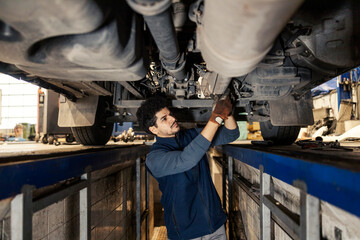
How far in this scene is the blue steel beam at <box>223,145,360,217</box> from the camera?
0.58m

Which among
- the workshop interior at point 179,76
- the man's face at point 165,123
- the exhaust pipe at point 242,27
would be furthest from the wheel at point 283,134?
the exhaust pipe at point 242,27

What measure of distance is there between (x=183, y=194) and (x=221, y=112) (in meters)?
0.66

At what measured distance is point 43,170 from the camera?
0.89 meters

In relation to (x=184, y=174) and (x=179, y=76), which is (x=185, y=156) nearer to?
(x=184, y=174)

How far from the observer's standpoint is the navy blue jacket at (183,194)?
1.39 m

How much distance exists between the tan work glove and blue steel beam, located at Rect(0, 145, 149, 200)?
0.84 metres

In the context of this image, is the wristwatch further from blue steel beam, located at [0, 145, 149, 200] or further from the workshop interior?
blue steel beam, located at [0, 145, 149, 200]

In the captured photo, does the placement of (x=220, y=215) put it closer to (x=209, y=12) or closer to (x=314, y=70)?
(x=314, y=70)

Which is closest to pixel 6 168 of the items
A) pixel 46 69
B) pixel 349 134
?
pixel 46 69

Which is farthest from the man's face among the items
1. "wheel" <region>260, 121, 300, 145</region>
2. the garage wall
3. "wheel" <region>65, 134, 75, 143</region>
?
the garage wall

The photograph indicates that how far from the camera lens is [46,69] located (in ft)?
3.18

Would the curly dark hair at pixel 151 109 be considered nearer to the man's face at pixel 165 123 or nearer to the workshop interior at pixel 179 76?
the man's face at pixel 165 123

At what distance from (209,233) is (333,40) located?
146cm

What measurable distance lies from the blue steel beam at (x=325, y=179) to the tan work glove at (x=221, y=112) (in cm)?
45
